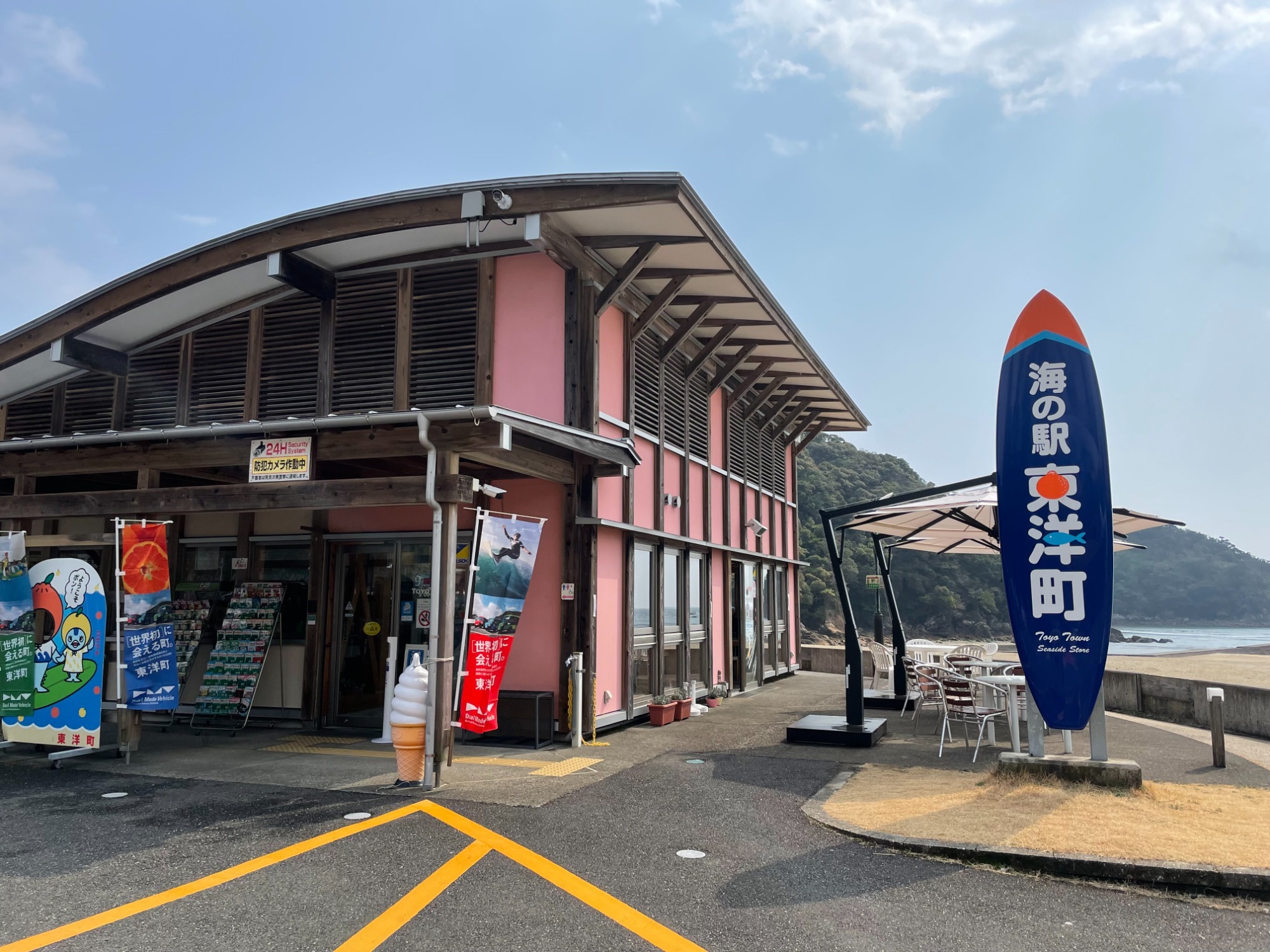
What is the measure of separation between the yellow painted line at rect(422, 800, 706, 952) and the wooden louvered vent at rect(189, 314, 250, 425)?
6.38m

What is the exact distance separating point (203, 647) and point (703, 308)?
25.5 feet

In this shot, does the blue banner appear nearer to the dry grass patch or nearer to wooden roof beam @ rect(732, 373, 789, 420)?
the dry grass patch

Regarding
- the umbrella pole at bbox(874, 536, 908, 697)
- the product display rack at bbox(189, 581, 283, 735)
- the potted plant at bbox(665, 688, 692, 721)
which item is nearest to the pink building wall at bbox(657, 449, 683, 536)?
the potted plant at bbox(665, 688, 692, 721)

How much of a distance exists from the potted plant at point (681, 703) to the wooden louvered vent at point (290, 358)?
577 cm

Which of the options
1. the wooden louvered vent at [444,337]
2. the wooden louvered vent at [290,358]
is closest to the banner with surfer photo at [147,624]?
the wooden louvered vent at [290,358]

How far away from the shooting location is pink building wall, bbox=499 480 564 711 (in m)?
8.92

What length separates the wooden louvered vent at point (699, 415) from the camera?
1260 centimetres

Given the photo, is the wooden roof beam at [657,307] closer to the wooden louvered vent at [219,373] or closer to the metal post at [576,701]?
the metal post at [576,701]

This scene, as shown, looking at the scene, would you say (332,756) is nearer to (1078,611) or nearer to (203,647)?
(203,647)

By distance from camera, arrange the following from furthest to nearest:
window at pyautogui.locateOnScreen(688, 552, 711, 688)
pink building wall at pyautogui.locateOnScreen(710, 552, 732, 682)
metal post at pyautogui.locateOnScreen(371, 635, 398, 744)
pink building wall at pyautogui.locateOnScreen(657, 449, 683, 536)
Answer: pink building wall at pyautogui.locateOnScreen(710, 552, 732, 682) → window at pyautogui.locateOnScreen(688, 552, 711, 688) → pink building wall at pyautogui.locateOnScreen(657, 449, 683, 536) → metal post at pyautogui.locateOnScreen(371, 635, 398, 744)

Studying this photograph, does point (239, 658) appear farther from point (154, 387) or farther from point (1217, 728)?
point (1217, 728)

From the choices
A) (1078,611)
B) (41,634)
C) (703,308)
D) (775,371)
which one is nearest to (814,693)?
(775,371)

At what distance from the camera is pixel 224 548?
10.5 m

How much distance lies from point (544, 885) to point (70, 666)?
18.6 ft
